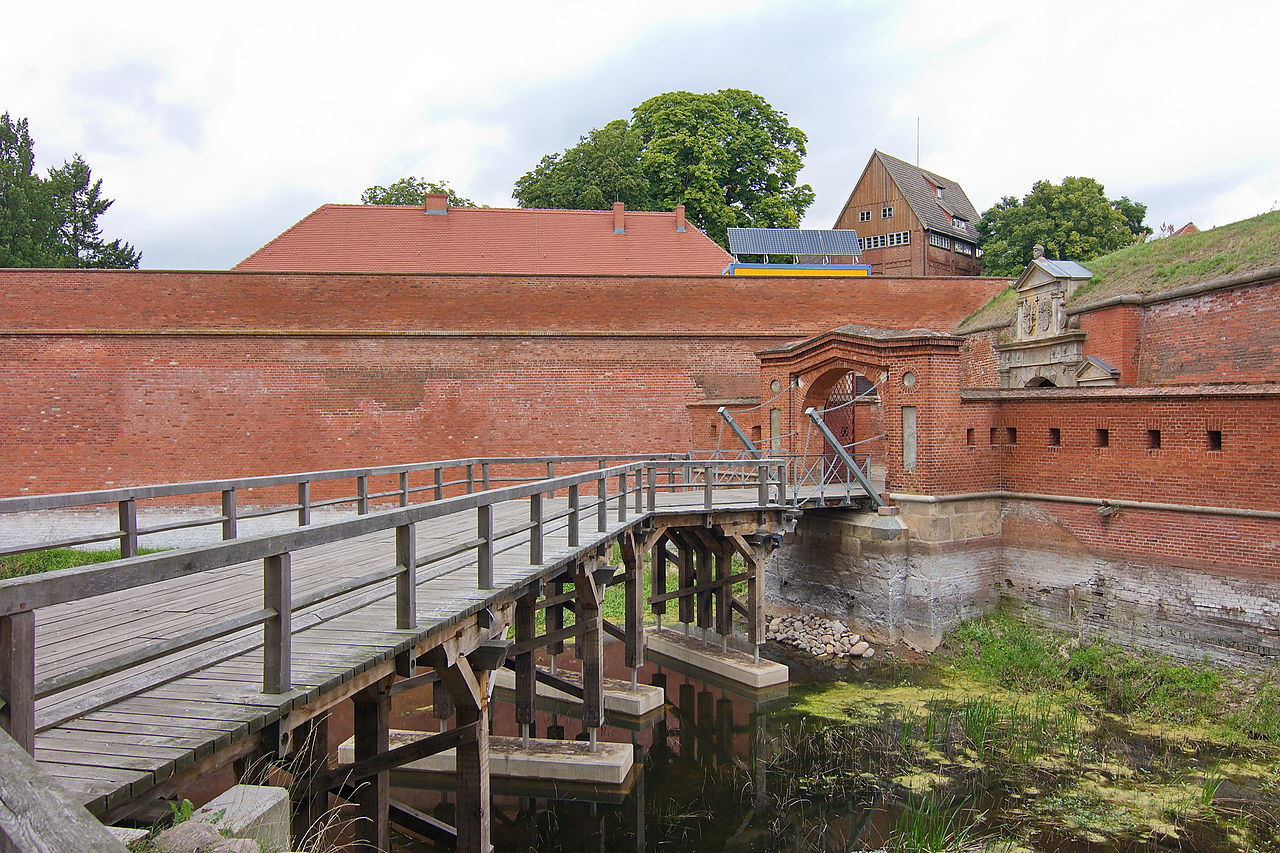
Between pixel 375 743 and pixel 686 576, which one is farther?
pixel 686 576

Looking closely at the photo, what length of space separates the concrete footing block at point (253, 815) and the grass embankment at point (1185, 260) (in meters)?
14.8

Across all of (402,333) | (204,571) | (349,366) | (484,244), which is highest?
(484,244)

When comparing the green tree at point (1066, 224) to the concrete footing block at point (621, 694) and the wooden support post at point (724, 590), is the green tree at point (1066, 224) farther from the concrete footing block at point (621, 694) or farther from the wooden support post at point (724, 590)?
the concrete footing block at point (621, 694)

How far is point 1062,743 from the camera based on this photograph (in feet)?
28.5

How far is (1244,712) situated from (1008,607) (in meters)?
3.58

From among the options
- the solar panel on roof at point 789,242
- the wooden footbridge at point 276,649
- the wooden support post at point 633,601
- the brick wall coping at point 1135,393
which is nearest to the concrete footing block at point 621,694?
the wooden support post at point 633,601

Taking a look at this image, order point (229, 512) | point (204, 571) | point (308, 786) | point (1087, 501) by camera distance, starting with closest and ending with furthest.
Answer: point (204, 571) < point (308, 786) < point (229, 512) < point (1087, 501)

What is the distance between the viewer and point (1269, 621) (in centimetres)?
960

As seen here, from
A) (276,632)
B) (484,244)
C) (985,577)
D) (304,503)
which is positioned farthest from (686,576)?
(484,244)

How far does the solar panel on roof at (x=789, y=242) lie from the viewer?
27953 millimetres

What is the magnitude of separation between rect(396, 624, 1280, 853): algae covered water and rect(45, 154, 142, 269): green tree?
30.6 metres

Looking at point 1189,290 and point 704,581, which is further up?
point 1189,290

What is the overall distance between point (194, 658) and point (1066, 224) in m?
31.8

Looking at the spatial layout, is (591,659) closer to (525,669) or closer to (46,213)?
(525,669)
